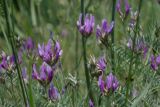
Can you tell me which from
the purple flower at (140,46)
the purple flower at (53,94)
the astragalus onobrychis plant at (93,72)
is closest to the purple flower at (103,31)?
the astragalus onobrychis plant at (93,72)

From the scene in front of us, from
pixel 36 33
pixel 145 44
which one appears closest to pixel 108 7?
pixel 36 33

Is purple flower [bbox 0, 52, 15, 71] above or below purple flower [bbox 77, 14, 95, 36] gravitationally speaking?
below

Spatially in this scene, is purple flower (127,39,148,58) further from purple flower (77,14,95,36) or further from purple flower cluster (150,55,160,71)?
purple flower (77,14,95,36)

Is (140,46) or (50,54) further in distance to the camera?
(140,46)

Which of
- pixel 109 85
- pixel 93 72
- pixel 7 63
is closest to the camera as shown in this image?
pixel 109 85

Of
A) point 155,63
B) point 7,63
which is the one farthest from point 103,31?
point 7,63

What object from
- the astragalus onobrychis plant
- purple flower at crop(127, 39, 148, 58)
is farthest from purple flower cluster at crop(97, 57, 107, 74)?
purple flower at crop(127, 39, 148, 58)

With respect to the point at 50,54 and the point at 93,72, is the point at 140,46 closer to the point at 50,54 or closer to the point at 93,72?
the point at 93,72

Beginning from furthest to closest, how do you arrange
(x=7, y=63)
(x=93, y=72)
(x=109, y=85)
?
(x=7, y=63), (x=93, y=72), (x=109, y=85)

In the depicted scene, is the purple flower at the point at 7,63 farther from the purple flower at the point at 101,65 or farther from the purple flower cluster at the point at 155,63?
the purple flower cluster at the point at 155,63

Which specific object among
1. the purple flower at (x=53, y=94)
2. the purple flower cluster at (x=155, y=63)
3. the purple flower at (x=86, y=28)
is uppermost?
the purple flower at (x=86, y=28)

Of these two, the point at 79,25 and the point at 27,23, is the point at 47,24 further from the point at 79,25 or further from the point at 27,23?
the point at 79,25
